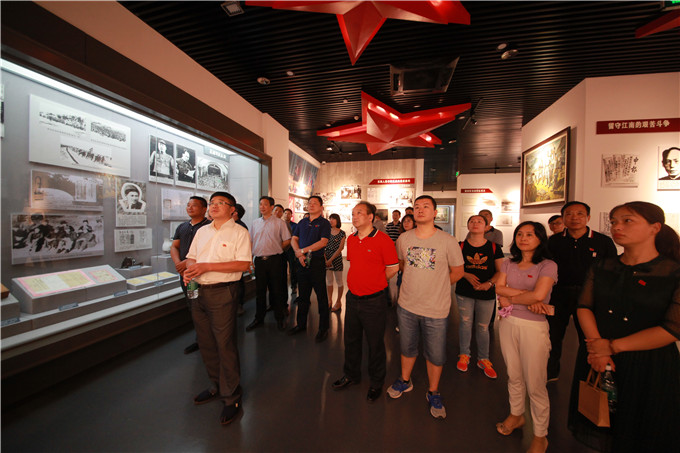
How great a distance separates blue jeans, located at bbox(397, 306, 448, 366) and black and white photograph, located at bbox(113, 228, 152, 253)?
12.4 feet

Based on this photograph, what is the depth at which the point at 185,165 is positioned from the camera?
14.5ft

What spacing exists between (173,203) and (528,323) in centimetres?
498

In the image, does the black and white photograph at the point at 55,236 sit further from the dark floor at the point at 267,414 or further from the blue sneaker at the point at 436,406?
the blue sneaker at the point at 436,406

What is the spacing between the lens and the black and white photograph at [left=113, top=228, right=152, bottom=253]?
3359 mm

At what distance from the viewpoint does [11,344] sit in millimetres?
2047

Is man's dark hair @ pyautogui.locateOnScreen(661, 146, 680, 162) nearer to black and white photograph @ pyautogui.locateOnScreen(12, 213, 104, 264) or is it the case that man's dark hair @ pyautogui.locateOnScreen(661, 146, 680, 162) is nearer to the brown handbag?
the brown handbag

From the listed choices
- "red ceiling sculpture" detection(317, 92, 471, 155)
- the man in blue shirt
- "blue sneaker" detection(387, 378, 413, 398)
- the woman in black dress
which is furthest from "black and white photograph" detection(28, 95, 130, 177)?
the woman in black dress

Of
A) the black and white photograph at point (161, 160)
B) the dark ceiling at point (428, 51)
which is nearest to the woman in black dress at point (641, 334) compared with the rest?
the dark ceiling at point (428, 51)

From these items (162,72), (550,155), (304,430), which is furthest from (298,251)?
(550,155)

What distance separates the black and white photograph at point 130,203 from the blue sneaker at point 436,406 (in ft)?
14.0

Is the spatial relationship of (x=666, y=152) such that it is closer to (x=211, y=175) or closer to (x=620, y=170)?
(x=620, y=170)

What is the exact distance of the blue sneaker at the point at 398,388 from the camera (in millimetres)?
2176

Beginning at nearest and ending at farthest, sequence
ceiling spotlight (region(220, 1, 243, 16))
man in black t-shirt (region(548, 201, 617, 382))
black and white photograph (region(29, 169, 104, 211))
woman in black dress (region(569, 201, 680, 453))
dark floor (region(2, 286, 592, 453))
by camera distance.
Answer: woman in black dress (region(569, 201, 680, 453))
dark floor (region(2, 286, 592, 453))
man in black t-shirt (region(548, 201, 617, 382))
black and white photograph (region(29, 169, 104, 211))
ceiling spotlight (region(220, 1, 243, 16))

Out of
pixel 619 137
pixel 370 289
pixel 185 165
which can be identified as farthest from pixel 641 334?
pixel 185 165
